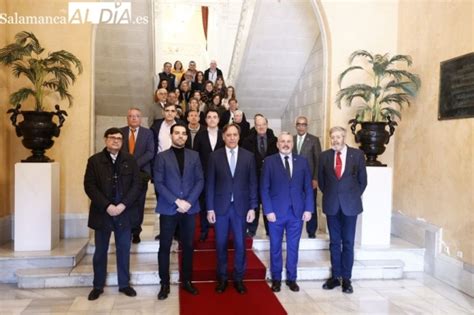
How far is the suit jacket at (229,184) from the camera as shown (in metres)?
3.75

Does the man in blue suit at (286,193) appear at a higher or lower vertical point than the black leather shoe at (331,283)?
higher

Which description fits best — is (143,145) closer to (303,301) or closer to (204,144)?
(204,144)

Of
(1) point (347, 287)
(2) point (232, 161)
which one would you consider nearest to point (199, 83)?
(2) point (232, 161)

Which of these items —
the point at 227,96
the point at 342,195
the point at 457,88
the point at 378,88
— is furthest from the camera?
the point at 227,96

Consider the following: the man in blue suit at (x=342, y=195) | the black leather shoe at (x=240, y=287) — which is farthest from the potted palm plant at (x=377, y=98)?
the black leather shoe at (x=240, y=287)

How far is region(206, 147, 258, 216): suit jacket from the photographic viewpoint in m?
3.75

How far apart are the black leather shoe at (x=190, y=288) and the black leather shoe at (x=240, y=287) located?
0.38 m

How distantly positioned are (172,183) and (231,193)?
554 millimetres

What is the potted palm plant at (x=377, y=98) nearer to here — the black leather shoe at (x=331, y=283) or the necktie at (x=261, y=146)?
the necktie at (x=261, y=146)

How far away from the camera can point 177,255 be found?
15.3 feet

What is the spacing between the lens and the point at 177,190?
12.0 ft

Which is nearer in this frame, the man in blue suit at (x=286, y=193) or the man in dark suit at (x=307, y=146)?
the man in blue suit at (x=286, y=193)

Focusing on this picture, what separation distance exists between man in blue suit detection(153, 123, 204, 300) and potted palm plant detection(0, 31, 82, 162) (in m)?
1.62

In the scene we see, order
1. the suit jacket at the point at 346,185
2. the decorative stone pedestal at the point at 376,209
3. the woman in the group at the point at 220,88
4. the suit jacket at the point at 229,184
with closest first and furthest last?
the suit jacket at the point at 229,184
the suit jacket at the point at 346,185
the decorative stone pedestal at the point at 376,209
the woman in the group at the point at 220,88
